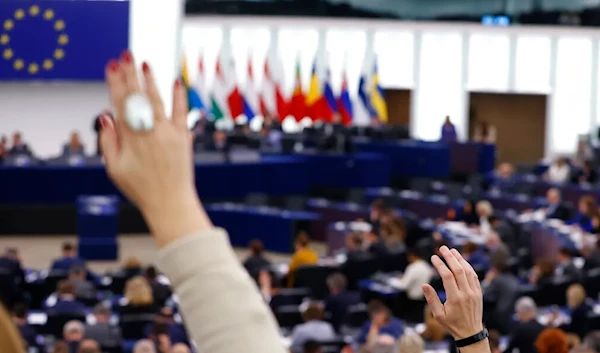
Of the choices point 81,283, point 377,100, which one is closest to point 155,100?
point 81,283

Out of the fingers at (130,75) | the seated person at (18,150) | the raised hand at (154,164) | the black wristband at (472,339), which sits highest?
the fingers at (130,75)

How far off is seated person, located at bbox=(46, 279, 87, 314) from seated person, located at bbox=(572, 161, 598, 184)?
11915mm

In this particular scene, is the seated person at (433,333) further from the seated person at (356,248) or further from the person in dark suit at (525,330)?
the seated person at (356,248)

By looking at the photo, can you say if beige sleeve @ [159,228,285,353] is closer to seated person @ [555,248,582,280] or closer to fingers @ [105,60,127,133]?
fingers @ [105,60,127,133]

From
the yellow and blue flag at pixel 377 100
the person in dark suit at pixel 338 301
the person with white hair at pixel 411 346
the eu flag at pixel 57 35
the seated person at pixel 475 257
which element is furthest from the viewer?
the yellow and blue flag at pixel 377 100

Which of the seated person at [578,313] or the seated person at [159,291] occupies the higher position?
the seated person at [578,313]

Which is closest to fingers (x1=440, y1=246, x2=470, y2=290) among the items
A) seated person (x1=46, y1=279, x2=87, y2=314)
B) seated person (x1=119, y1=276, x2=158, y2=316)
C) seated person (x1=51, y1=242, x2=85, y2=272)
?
seated person (x1=119, y1=276, x2=158, y2=316)

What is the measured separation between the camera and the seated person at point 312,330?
10000 mm

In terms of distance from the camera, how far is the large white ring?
1222 millimetres

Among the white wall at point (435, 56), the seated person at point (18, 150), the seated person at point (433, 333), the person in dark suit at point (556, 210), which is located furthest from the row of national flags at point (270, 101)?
the seated person at point (433, 333)

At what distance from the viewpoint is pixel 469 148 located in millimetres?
25453

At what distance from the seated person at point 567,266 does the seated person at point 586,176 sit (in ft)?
24.8

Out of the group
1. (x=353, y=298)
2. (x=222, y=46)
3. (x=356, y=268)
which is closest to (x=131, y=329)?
(x=353, y=298)

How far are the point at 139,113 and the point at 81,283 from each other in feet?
36.6
